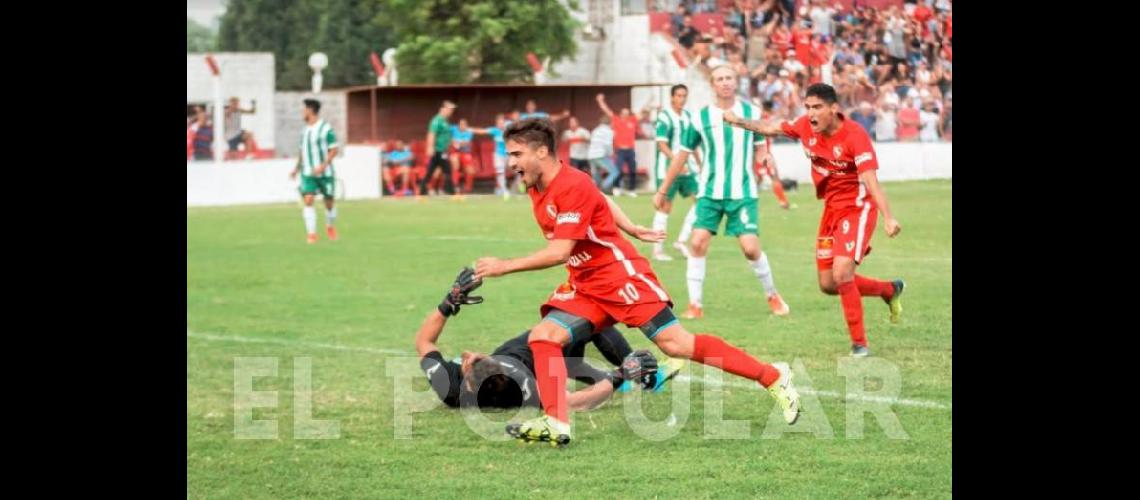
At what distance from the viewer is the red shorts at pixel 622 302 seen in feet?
26.8

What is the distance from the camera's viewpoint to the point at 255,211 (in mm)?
30875

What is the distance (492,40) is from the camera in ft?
142

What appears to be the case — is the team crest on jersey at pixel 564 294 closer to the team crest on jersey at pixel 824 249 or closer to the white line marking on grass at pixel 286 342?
the team crest on jersey at pixel 824 249

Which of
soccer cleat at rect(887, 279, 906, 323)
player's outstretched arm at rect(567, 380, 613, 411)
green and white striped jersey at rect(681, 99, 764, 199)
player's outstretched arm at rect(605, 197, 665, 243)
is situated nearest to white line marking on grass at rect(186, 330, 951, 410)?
player's outstretched arm at rect(567, 380, 613, 411)

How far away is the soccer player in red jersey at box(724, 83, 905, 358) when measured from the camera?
10500 millimetres

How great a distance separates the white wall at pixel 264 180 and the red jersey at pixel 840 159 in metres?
24.2

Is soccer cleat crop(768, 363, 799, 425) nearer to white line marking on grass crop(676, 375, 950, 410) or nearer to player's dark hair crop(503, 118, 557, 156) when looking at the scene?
white line marking on grass crop(676, 375, 950, 410)

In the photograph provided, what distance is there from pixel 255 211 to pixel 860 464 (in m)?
24.8

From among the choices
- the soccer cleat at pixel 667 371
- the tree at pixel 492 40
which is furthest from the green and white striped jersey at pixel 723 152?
the tree at pixel 492 40

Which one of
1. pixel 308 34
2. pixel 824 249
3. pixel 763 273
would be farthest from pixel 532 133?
pixel 308 34

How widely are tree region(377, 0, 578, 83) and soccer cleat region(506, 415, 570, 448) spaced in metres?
34.8

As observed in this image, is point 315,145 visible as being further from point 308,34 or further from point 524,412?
point 308,34
